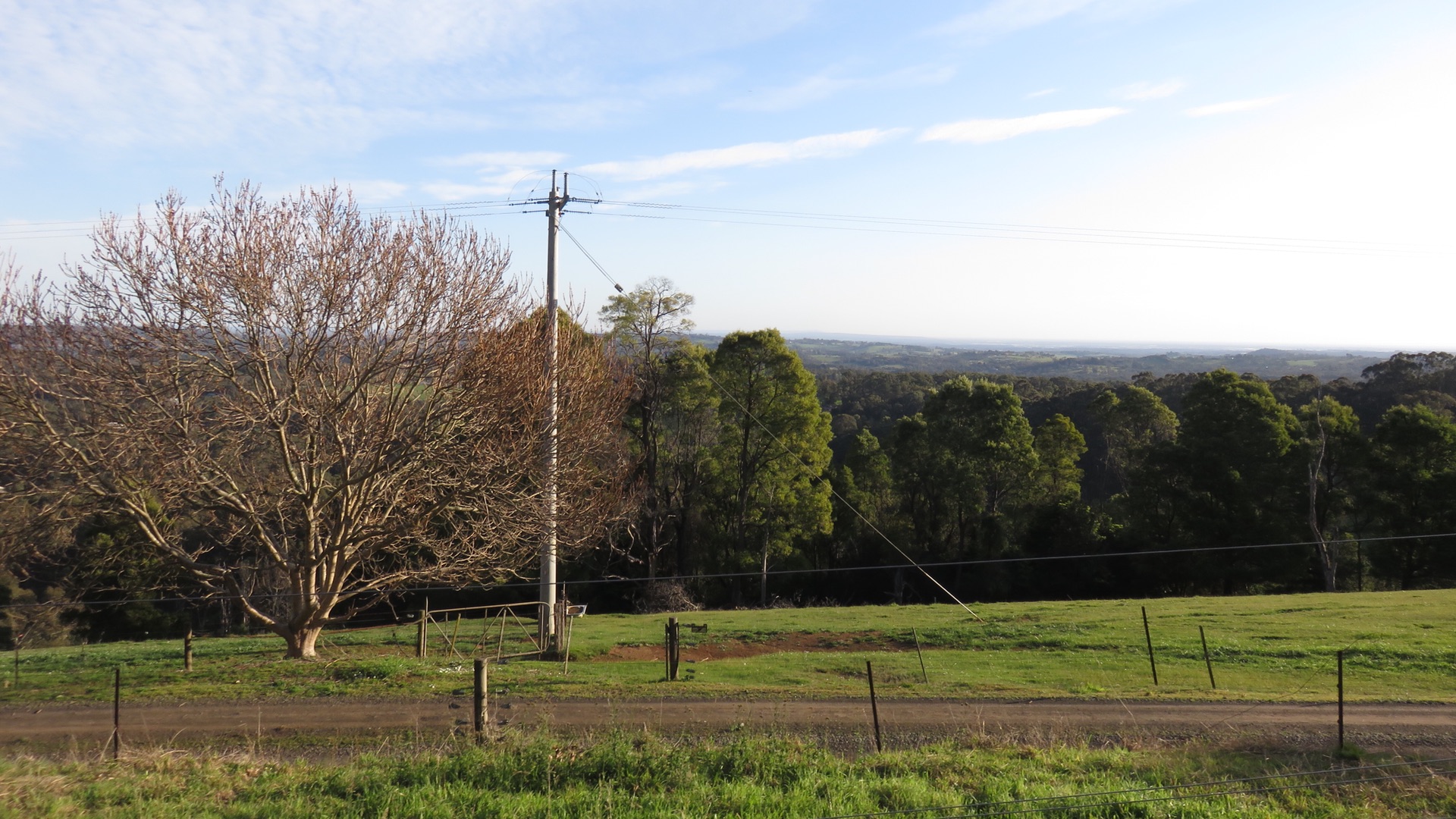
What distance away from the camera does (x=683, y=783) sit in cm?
808

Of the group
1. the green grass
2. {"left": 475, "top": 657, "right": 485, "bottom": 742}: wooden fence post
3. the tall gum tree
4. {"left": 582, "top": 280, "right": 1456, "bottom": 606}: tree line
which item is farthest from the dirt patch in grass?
the tall gum tree

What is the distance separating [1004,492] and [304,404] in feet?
92.7

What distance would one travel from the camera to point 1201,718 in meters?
11.4

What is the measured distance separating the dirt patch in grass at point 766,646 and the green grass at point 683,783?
841cm

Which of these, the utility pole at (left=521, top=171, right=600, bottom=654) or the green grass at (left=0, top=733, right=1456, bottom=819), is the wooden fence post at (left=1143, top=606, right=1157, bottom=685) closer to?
the green grass at (left=0, top=733, right=1456, bottom=819)

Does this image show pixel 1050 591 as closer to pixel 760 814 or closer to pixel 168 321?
pixel 760 814

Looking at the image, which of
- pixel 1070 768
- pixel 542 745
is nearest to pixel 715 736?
pixel 542 745

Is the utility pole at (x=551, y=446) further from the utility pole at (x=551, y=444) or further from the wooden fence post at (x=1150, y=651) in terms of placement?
the wooden fence post at (x=1150, y=651)

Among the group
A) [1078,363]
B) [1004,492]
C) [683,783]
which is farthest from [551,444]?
[1078,363]

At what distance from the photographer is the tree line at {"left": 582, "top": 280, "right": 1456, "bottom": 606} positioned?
30.2 m

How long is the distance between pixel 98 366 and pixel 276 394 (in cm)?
248

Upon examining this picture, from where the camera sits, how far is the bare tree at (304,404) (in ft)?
41.9

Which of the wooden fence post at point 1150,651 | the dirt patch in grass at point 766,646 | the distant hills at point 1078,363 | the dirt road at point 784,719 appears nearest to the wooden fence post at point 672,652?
the dirt road at point 784,719

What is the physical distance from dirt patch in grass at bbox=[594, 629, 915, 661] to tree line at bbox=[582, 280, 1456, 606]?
30.8 feet
